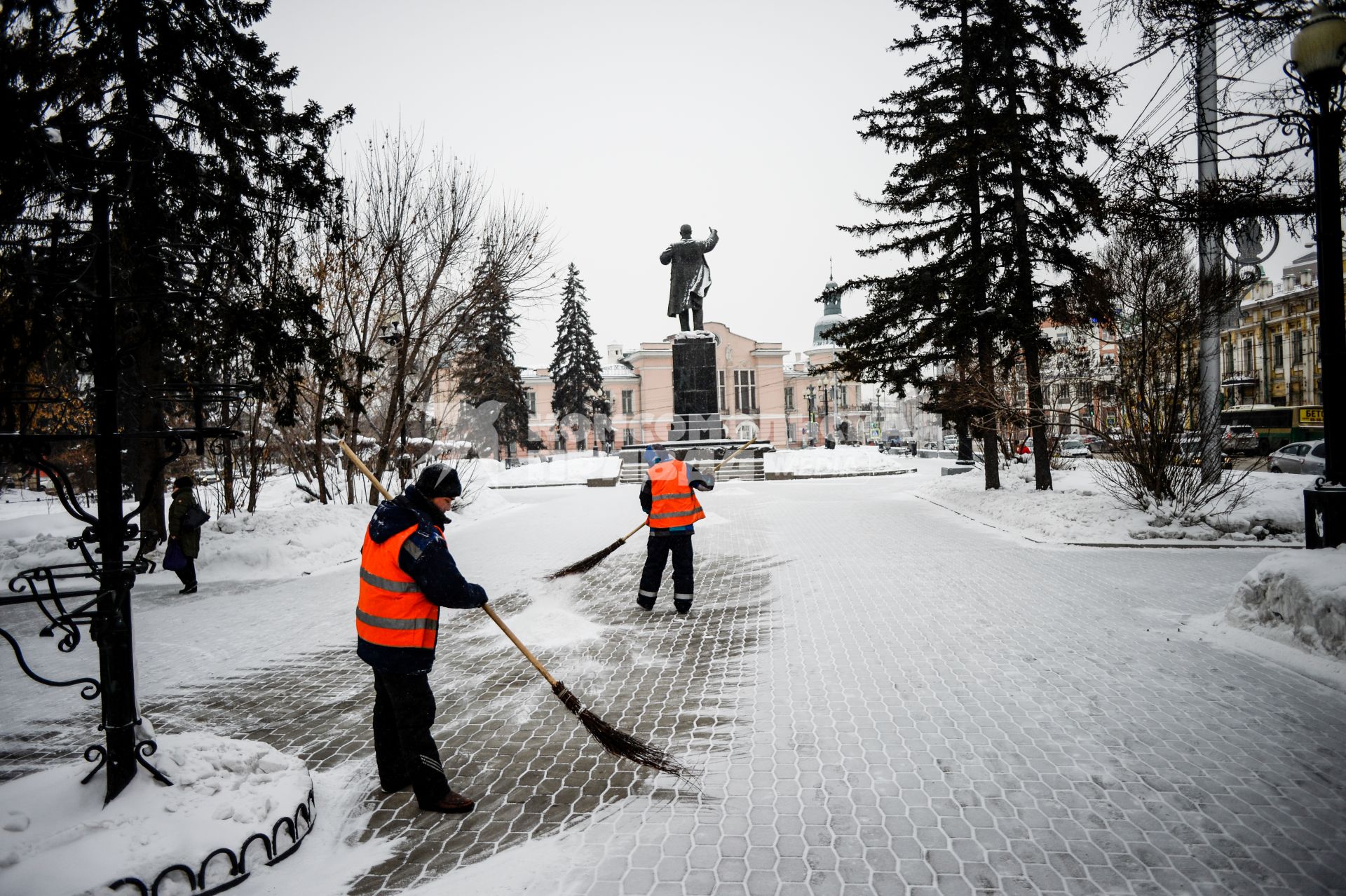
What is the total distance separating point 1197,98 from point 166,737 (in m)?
9.81

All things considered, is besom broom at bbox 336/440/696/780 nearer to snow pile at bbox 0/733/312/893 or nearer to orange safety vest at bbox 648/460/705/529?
snow pile at bbox 0/733/312/893

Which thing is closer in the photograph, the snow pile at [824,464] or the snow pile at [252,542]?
the snow pile at [252,542]

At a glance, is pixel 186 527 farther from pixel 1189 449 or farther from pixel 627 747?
pixel 1189 449

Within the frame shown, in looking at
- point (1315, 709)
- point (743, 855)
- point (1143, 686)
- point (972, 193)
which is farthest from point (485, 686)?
point (972, 193)

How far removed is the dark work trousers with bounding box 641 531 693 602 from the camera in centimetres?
742

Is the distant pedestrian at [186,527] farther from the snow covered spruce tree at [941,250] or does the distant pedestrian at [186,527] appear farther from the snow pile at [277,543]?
the snow covered spruce tree at [941,250]

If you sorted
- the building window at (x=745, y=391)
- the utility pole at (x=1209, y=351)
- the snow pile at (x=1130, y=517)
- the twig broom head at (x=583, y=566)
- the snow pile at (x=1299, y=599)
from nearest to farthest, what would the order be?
the snow pile at (x=1299, y=599), the twig broom head at (x=583, y=566), the utility pole at (x=1209, y=351), the snow pile at (x=1130, y=517), the building window at (x=745, y=391)

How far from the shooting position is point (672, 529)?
24.4 ft

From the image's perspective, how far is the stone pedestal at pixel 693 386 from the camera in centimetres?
2512

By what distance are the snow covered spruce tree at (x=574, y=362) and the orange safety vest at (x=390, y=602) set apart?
55.0 metres

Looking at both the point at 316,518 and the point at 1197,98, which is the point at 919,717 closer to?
the point at 1197,98

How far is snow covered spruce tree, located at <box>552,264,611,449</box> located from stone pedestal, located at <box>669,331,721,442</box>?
33652mm

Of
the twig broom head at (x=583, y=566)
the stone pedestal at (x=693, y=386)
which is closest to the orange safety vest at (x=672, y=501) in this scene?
the twig broom head at (x=583, y=566)

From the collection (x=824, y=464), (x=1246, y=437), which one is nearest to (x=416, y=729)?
(x=824, y=464)
